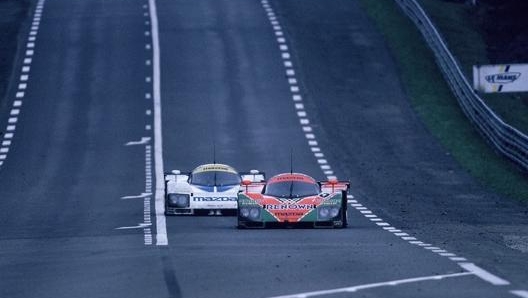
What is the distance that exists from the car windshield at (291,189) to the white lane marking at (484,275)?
11311mm

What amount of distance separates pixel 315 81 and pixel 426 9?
1263 centimetres

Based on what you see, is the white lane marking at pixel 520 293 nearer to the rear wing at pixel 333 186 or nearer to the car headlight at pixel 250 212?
the car headlight at pixel 250 212

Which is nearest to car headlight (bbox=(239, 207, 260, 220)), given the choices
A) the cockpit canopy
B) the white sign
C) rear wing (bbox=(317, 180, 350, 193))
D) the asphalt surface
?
the asphalt surface

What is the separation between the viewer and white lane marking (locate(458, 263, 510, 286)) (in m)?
18.2

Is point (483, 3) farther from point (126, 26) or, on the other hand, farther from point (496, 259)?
point (496, 259)

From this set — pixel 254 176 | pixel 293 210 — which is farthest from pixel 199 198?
pixel 293 210

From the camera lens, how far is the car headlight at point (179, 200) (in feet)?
117

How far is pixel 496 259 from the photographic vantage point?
882 inches

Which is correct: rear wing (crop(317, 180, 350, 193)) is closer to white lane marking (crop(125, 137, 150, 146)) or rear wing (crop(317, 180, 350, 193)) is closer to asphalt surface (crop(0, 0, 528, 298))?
asphalt surface (crop(0, 0, 528, 298))

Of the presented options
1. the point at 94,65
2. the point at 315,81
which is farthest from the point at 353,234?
the point at 94,65

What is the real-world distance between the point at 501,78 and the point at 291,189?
1927cm

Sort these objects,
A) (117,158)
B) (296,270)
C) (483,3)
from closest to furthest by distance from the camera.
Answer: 1. (296,270)
2. (117,158)
3. (483,3)

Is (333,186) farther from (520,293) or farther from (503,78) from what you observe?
(503,78)

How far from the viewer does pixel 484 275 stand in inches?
755
